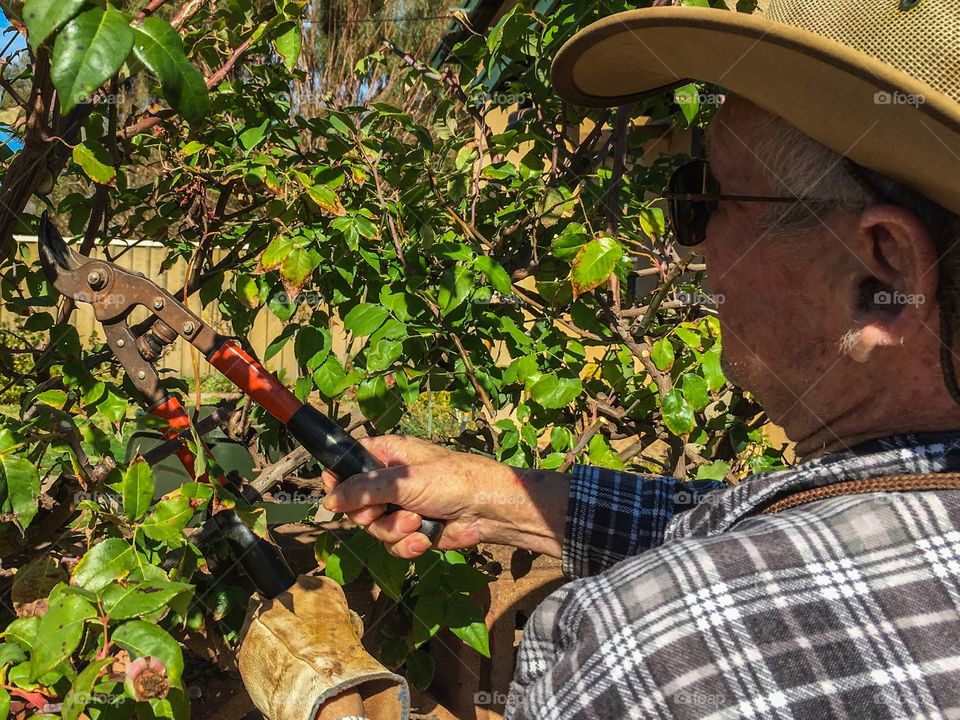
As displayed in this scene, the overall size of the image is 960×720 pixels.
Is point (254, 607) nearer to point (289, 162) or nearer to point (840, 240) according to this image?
point (840, 240)

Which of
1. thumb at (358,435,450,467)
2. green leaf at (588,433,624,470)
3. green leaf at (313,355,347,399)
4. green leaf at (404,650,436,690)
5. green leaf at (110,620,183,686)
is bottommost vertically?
green leaf at (404,650,436,690)

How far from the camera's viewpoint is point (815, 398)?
1.18 metres

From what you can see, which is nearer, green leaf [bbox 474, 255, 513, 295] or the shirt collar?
the shirt collar

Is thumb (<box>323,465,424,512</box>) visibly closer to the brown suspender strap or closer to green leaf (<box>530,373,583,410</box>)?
green leaf (<box>530,373,583,410</box>)

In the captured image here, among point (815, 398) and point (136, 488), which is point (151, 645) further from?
point (815, 398)

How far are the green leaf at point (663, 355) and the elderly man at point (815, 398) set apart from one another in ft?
2.64

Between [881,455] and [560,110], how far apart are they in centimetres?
195

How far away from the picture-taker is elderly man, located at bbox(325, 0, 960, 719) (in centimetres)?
Result: 88

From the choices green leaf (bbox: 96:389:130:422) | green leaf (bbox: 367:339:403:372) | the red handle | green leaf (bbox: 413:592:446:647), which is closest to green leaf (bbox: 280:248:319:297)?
green leaf (bbox: 367:339:403:372)

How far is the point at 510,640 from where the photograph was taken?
2.54 meters

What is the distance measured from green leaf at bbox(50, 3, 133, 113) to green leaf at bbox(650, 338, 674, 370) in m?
1.53

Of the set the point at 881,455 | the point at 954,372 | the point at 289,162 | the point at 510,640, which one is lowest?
the point at 510,640

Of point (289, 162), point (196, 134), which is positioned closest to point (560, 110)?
point (289, 162)

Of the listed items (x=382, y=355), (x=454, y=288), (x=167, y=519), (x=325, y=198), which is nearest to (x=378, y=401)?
(x=382, y=355)
